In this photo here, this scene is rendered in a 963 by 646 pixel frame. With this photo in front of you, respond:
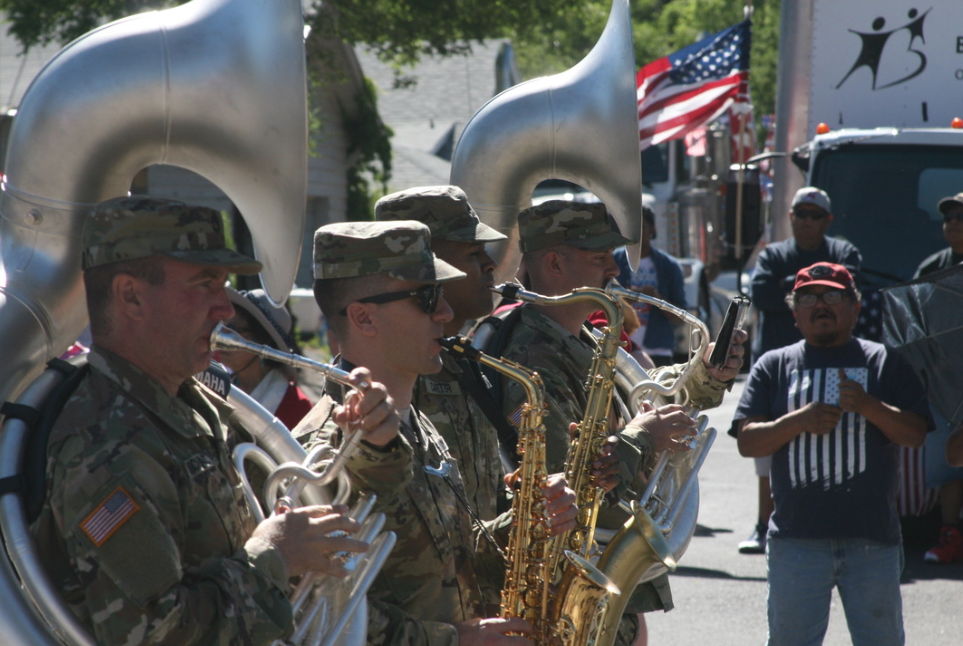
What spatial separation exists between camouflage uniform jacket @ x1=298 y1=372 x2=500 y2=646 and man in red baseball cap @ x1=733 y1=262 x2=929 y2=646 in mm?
2105

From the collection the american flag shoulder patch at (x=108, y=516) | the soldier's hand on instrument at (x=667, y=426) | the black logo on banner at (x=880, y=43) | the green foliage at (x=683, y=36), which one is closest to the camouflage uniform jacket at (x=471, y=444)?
the soldier's hand on instrument at (x=667, y=426)

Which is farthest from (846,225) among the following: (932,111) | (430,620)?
(430,620)

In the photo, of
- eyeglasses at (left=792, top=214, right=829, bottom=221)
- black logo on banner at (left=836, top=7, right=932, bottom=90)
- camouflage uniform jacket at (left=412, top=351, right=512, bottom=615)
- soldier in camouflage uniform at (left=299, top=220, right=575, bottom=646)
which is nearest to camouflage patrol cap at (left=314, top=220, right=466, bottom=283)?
soldier in camouflage uniform at (left=299, top=220, right=575, bottom=646)

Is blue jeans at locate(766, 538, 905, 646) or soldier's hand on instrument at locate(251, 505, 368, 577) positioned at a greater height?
soldier's hand on instrument at locate(251, 505, 368, 577)

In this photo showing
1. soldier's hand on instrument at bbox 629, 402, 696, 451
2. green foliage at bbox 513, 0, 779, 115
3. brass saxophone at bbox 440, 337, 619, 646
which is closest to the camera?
brass saxophone at bbox 440, 337, 619, 646

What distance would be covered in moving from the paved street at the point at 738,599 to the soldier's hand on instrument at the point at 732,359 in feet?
7.69

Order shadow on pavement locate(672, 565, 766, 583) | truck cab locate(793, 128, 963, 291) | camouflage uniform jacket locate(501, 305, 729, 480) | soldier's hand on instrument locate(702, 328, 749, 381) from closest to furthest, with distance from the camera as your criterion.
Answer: camouflage uniform jacket locate(501, 305, 729, 480), soldier's hand on instrument locate(702, 328, 749, 381), shadow on pavement locate(672, 565, 766, 583), truck cab locate(793, 128, 963, 291)

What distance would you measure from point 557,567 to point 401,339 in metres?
0.87

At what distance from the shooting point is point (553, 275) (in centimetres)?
392

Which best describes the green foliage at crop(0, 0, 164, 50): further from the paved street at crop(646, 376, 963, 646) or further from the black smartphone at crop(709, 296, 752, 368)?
the black smartphone at crop(709, 296, 752, 368)

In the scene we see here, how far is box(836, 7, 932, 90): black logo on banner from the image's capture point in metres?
7.93

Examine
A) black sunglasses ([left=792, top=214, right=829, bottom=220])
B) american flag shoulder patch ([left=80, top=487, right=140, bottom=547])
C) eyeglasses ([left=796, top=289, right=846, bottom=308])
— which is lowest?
american flag shoulder patch ([left=80, top=487, right=140, bottom=547])

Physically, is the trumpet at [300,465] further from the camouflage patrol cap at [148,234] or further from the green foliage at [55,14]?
the green foliage at [55,14]

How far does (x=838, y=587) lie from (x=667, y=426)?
1304mm
